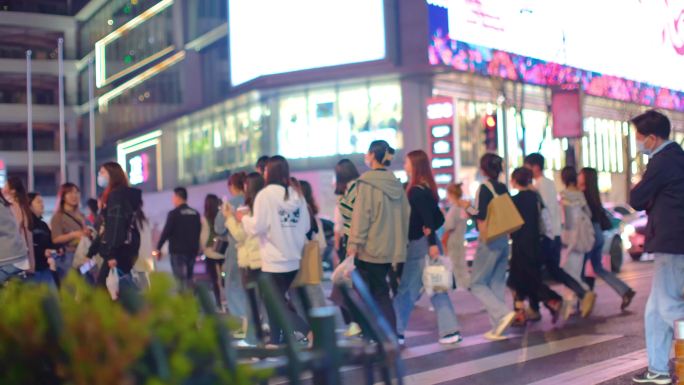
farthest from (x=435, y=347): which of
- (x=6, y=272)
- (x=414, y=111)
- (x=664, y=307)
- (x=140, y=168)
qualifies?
(x=140, y=168)

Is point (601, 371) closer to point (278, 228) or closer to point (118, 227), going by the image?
point (278, 228)

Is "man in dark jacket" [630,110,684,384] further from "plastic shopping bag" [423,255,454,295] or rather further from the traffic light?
the traffic light

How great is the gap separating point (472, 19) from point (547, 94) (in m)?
7.20

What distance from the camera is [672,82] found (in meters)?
62.2

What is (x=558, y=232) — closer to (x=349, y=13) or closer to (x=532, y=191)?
(x=532, y=191)

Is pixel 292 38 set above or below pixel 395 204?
above

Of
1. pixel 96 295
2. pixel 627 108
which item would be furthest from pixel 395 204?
pixel 627 108

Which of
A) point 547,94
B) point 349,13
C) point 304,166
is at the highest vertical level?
point 349,13

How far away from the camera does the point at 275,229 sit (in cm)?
960

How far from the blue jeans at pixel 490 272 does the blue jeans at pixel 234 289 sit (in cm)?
253

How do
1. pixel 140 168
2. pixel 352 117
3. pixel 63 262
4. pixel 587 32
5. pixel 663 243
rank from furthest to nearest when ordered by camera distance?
pixel 140 168 → pixel 587 32 → pixel 352 117 → pixel 63 262 → pixel 663 243

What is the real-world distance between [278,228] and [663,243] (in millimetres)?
3656

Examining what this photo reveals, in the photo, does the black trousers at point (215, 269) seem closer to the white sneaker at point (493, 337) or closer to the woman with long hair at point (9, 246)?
the white sneaker at point (493, 337)

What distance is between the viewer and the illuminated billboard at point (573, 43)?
42844 millimetres
